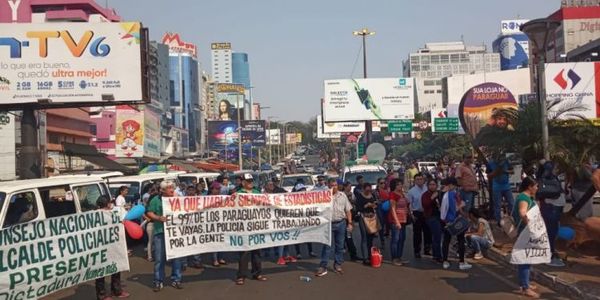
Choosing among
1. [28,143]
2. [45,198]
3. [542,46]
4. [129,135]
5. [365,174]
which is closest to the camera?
[45,198]

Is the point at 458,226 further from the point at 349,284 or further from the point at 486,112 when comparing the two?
the point at 486,112

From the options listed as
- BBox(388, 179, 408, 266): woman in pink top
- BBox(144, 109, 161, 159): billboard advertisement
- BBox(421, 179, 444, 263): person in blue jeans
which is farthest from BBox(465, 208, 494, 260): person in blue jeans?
BBox(144, 109, 161, 159): billboard advertisement

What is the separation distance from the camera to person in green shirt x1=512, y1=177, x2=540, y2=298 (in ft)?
26.7

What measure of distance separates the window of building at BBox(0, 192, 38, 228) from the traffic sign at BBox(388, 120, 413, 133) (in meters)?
36.6

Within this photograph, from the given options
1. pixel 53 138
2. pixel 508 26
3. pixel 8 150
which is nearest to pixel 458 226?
pixel 8 150

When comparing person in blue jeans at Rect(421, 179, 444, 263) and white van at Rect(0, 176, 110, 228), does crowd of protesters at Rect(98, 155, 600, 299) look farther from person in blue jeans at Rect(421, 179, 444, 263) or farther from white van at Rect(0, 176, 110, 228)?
white van at Rect(0, 176, 110, 228)

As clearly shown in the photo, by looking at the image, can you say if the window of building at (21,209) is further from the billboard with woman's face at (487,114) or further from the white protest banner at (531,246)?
the billboard with woman's face at (487,114)

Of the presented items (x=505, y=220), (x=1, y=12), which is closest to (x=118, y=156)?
(x=1, y=12)

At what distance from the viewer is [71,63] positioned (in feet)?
81.1

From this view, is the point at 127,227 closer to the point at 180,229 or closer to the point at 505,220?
the point at 180,229

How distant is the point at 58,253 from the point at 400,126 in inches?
1502

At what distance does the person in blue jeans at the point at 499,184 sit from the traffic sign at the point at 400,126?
29467 mm

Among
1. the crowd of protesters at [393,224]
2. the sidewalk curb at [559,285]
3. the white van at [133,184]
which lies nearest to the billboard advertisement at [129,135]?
the white van at [133,184]

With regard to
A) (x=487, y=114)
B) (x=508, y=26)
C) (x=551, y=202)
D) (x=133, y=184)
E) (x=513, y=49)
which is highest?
(x=508, y=26)
